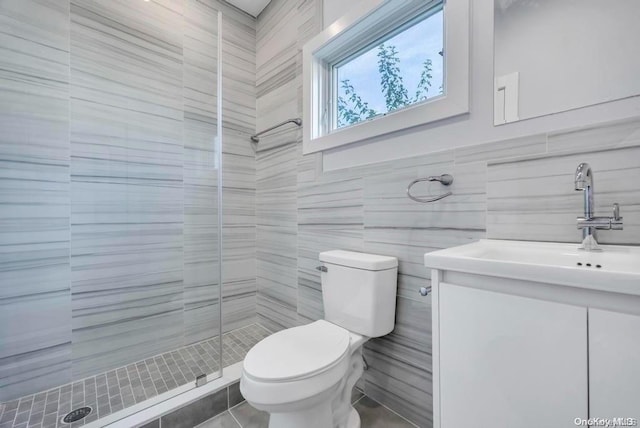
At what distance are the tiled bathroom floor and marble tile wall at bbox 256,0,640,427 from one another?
1.7 inches

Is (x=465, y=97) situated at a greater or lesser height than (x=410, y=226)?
greater

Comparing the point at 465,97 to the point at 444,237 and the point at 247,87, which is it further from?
the point at 247,87

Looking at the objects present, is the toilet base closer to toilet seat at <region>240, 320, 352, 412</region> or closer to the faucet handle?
toilet seat at <region>240, 320, 352, 412</region>

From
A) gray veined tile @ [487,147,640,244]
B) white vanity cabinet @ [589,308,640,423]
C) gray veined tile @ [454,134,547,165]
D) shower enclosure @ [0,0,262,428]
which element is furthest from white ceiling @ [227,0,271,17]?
white vanity cabinet @ [589,308,640,423]

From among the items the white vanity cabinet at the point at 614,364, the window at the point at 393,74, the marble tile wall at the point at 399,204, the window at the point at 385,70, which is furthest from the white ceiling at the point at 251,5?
the white vanity cabinet at the point at 614,364

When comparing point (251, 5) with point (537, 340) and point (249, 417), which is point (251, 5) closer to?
point (537, 340)

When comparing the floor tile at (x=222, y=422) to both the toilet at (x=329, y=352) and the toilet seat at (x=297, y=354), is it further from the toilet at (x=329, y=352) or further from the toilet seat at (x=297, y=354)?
the toilet seat at (x=297, y=354)

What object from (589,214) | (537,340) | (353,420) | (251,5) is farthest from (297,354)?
(251,5)

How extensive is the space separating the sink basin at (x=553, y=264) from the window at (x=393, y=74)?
798 millimetres

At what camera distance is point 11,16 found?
136cm

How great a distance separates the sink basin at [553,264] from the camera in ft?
1.65

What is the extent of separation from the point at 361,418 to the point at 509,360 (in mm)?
990

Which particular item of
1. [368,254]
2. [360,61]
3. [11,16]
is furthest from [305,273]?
[11,16]

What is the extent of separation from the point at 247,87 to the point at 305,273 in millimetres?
1578
